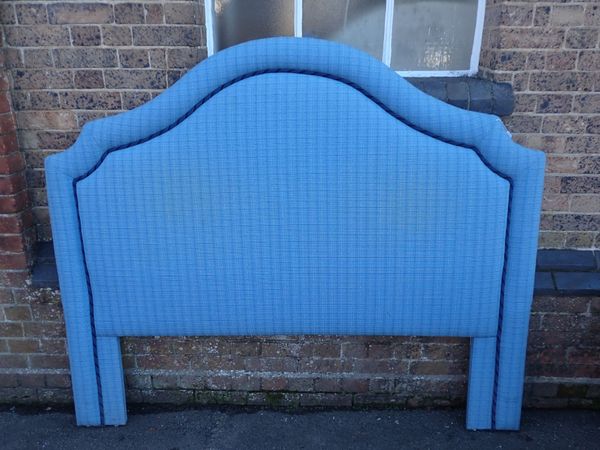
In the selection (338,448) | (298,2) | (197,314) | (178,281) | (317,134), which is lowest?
(338,448)

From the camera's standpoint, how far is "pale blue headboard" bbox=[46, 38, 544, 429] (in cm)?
194

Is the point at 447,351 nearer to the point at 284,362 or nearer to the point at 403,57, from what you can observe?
the point at 284,362

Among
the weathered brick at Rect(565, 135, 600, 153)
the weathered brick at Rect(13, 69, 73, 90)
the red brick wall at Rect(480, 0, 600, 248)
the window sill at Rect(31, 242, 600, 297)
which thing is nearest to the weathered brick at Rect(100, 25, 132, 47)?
the weathered brick at Rect(13, 69, 73, 90)

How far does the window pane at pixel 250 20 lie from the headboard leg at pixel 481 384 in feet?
5.24

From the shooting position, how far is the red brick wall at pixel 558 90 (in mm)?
2105

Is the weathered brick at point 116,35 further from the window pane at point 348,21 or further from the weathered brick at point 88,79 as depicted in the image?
the window pane at point 348,21

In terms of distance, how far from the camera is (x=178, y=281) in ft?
6.90

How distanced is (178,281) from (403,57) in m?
1.41

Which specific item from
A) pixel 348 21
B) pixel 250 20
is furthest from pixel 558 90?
pixel 250 20

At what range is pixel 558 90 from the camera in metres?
2.17

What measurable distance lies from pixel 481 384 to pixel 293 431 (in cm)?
82

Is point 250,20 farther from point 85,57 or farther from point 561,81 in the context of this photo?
point 561,81

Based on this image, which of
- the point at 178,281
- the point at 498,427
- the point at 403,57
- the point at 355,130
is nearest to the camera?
the point at 355,130

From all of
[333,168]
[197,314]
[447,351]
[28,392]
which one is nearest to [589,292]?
[447,351]
